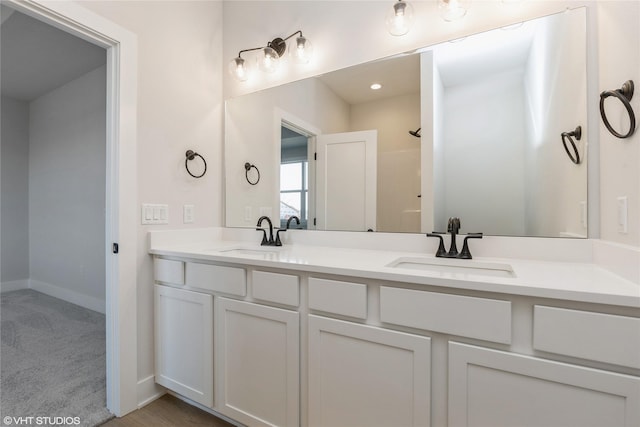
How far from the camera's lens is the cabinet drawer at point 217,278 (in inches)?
53.7

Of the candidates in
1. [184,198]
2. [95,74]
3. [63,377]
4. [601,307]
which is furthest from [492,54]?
[95,74]

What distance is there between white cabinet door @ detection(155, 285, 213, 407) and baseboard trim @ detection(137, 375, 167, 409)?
55 millimetres

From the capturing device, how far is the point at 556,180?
1284 mm

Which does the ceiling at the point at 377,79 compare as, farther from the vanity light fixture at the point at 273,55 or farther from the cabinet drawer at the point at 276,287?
the cabinet drawer at the point at 276,287

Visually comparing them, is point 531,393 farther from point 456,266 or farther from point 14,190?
point 14,190

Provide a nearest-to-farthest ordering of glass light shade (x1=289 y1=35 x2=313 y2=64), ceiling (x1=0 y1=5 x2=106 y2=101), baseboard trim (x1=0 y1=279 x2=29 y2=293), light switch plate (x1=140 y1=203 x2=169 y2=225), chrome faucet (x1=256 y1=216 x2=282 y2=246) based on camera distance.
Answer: light switch plate (x1=140 y1=203 x2=169 y2=225) < glass light shade (x1=289 y1=35 x2=313 y2=64) < chrome faucet (x1=256 y1=216 x2=282 y2=246) < ceiling (x1=0 y1=5 x2=106 y2=101) < baseboard trim (x1=0 y1=279 x2=29 y2=293)

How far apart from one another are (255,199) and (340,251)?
83 centimetres

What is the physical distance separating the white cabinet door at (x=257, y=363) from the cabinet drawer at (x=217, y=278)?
6 centimetres

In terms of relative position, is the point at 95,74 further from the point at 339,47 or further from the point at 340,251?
the point at 340,251

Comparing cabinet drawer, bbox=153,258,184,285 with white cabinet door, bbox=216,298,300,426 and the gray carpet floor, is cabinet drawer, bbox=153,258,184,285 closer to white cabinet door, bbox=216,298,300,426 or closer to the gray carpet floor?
white cabinet door, bbox=216,298,300,426

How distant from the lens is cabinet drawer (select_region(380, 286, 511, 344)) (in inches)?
34.0

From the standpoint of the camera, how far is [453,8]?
1.38 meters

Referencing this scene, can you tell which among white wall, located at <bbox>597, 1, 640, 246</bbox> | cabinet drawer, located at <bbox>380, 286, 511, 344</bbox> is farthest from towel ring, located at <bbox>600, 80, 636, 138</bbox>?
cabinet drawer, located at <bbox>380, 286, 511, 344</bbox>

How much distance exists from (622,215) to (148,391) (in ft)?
7.78
